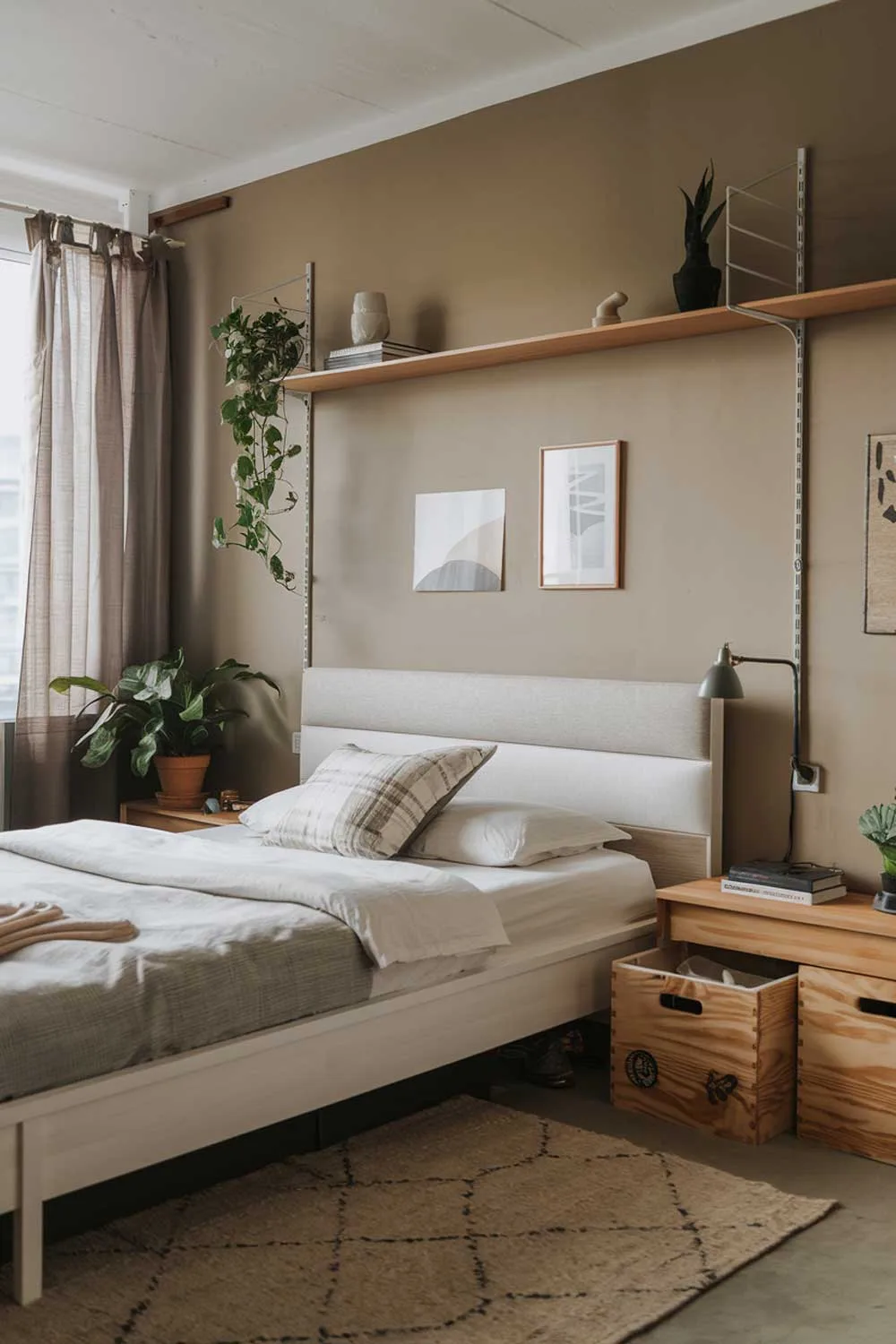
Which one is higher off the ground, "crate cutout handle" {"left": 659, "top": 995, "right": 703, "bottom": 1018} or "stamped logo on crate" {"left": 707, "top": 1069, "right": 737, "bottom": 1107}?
"crate cutout handle" {"left": 659, "top": 995, "right": 703, "bottom": 1018}

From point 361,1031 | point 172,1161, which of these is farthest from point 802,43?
point 172,1161

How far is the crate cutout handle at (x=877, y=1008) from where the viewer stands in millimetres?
2857

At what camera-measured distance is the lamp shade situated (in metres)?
3.20

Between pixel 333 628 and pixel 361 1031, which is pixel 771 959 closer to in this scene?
pixel 361 1031

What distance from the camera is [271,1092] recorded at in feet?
8.39

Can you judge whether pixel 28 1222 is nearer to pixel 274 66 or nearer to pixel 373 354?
pixel 373 354

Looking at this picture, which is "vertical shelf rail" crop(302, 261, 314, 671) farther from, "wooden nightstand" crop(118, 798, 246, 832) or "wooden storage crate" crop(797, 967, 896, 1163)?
"wooden storage crate" crop(797, 967, 896, 1163)

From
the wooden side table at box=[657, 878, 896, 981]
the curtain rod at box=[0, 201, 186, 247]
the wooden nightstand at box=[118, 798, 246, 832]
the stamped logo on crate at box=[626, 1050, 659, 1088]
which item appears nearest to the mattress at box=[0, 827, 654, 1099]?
the wooden side table at box=[657, 878, 896, 981]

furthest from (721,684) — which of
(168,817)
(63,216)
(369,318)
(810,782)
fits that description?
(63,216)

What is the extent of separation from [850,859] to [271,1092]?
1605 millimetres

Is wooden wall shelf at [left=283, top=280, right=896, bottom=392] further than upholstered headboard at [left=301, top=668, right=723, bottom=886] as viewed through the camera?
No

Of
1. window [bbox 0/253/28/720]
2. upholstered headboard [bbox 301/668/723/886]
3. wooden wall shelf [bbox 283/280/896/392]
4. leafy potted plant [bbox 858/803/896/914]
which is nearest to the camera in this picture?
leafy potted plant [bbox 858/803/896/914]

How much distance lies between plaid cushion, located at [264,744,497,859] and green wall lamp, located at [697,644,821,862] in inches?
26.8

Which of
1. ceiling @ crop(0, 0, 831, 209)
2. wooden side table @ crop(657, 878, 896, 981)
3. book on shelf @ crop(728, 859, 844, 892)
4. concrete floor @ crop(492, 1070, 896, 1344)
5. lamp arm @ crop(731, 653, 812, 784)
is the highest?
ceiling @ crop(0, 0, 831, 209)
